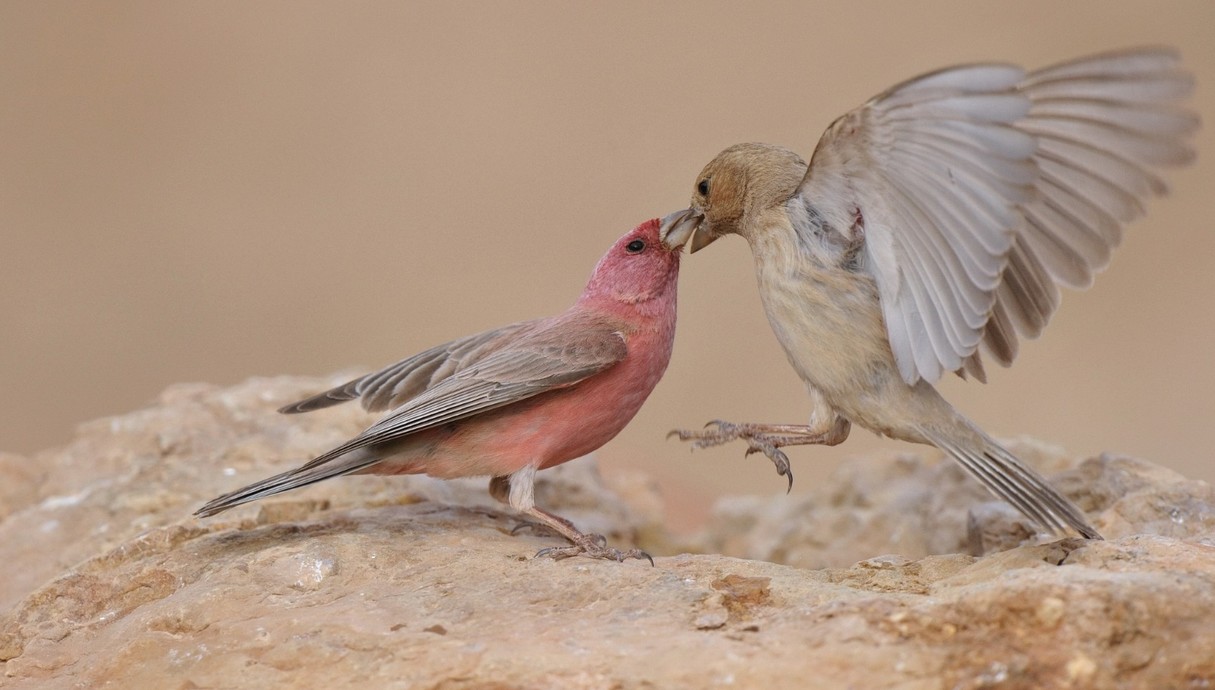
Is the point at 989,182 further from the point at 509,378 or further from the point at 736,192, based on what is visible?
the point at 509,378

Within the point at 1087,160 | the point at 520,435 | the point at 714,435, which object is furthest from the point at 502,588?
the point at 1087,160

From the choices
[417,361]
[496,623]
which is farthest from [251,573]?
[417,361]

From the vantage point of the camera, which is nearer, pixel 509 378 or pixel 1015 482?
pixel 1015 482

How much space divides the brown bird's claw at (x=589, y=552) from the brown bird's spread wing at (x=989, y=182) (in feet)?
3.44

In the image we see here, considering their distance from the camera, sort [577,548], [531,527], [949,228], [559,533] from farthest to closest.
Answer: [531,527] < [559,533] < [577,548] < [949,228]

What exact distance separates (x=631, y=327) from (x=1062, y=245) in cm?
155

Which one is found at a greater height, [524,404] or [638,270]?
[638,270]

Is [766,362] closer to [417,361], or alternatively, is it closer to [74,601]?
[417,361]

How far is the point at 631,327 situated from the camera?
4.51m

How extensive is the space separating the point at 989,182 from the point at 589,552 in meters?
1.70

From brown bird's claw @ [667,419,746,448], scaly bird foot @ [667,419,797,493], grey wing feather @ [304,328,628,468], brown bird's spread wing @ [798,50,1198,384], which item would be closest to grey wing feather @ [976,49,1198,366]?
brown bird's spread wing @ [798,50,1198,384]

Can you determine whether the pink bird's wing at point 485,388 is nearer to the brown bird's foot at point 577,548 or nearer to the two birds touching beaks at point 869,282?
the two birds touching beaks at point 869,282

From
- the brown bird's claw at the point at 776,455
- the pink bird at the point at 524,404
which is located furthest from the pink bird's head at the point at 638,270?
the brown bird's claw at the point at 776,455

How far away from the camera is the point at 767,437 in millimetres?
4387
